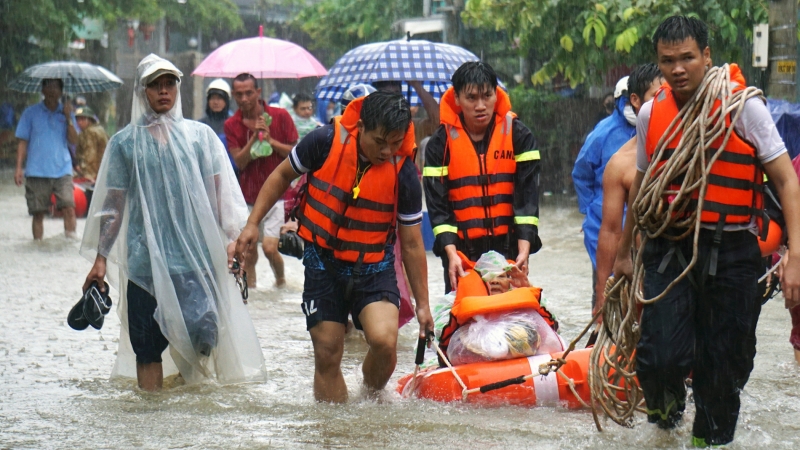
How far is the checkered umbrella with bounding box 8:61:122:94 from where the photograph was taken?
1591 cm

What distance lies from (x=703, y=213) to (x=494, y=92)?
188cm

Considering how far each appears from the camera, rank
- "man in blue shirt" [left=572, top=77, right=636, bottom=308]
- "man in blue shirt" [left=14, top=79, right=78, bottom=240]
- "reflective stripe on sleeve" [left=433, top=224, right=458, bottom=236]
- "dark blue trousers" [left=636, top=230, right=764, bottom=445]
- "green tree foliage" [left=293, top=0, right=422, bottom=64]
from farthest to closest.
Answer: "green tree foliage" [left=293, top=0, right=422, bottom=64] → "man in blue shirt" [left=14, top=79, right=78, bottom=240] → "man in blue shirt" [left=572, top=77, right=636, bottom=308] → "reflective stripe on sleeve" [left=433, top=224, right=458, bottom=236] → "dark blue trousers" [left=636, top=230, right=764, bottom=445]

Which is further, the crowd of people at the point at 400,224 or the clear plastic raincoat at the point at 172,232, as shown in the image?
the clear plastic raincoat at the point at 172,232

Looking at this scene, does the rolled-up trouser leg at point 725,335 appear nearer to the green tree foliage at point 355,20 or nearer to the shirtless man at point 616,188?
the shirtless man at point 616,188

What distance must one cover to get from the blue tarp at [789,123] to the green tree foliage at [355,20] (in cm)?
2477

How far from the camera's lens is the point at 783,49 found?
31.8 ft

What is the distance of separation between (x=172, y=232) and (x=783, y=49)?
6.11 metres

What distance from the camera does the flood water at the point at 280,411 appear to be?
197 inches

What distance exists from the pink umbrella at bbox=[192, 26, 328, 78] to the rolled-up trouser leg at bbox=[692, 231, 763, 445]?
26.1ft

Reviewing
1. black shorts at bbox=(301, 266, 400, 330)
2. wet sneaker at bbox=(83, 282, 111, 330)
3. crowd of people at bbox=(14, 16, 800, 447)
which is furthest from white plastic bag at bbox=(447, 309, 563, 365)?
wet sneaker at bbox=(83, 282, 111, 330)

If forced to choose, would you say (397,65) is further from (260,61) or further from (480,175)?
(480,175)

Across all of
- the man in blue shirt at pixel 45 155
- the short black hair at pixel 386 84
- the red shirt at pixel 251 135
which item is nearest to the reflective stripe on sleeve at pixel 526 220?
the short black hair at pixel 386 84

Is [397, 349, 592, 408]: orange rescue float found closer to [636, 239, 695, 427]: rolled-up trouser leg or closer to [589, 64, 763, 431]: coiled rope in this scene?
[589, 64, 763, 431]: coiled rope

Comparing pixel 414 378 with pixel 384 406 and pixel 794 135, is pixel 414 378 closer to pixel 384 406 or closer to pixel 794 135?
pixel 384 406
